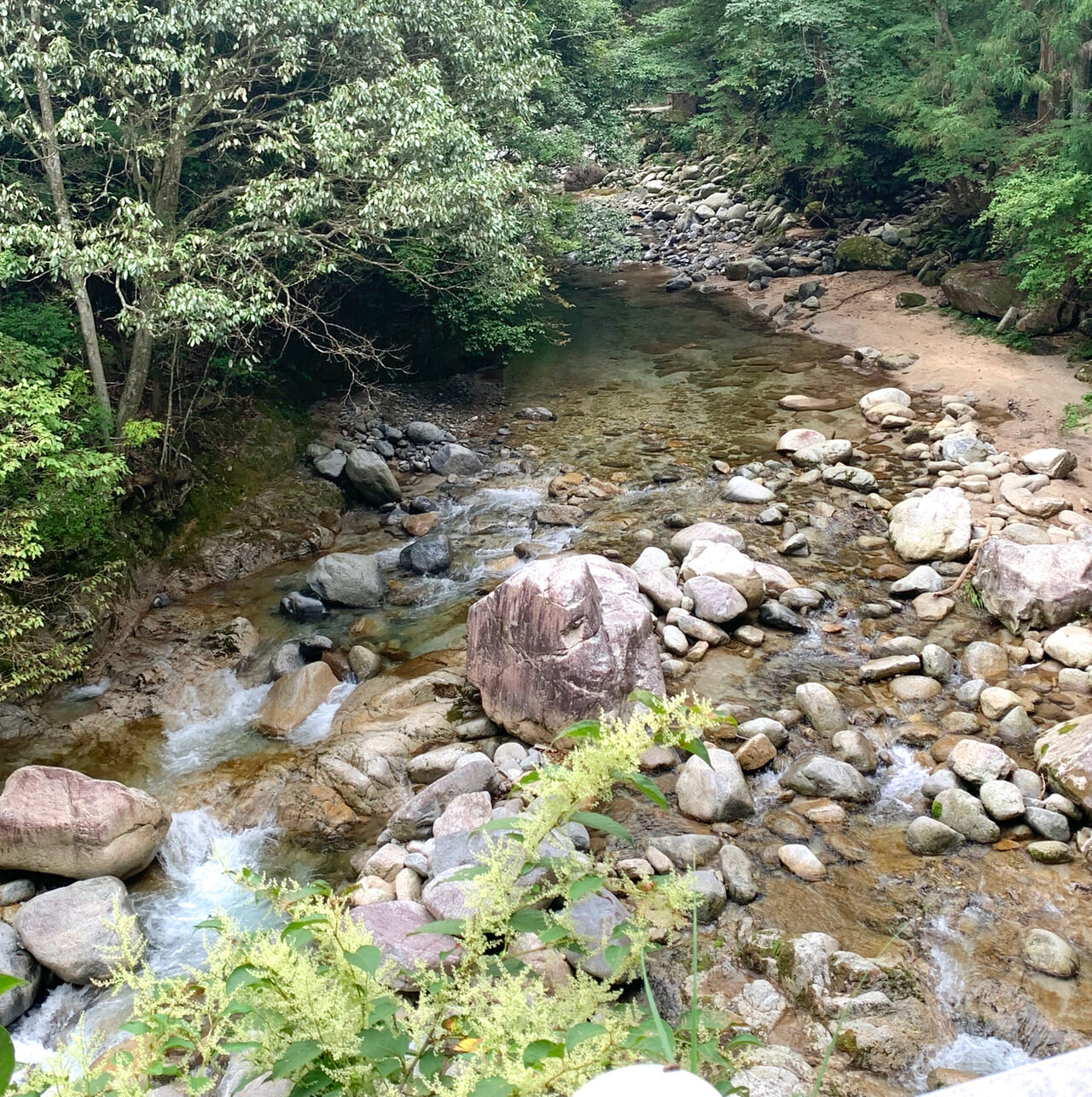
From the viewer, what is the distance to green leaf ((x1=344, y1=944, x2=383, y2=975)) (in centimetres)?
191

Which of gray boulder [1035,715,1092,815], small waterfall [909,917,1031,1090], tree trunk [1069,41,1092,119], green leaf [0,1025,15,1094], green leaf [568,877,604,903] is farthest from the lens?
tree trunk [1069,41,1092,119]

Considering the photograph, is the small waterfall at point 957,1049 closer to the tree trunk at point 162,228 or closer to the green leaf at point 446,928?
the green leaf at point 446,928

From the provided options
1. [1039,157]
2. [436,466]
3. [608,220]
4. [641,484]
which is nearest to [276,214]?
[436,466]

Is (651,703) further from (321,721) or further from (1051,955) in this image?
(321,721)

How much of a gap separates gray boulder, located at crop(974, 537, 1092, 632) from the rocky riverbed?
2 centimetres

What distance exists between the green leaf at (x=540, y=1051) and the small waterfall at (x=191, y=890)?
403 centimetres

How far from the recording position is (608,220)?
15984 millimetres

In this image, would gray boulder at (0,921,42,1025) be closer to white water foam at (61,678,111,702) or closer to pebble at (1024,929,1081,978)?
white water foam at (61,678,111,702)

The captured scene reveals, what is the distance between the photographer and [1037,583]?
307 inches

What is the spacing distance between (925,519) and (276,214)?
7.30m

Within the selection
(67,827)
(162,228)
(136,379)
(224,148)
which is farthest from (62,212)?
(67,827)

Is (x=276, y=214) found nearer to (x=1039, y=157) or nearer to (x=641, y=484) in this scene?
(x=641, y=484)

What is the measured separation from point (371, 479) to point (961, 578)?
6941 millimetres

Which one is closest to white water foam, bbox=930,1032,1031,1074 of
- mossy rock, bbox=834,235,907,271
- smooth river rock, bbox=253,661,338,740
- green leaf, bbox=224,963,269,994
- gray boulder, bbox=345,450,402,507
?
green leaf, bbox=224,963,269,994
